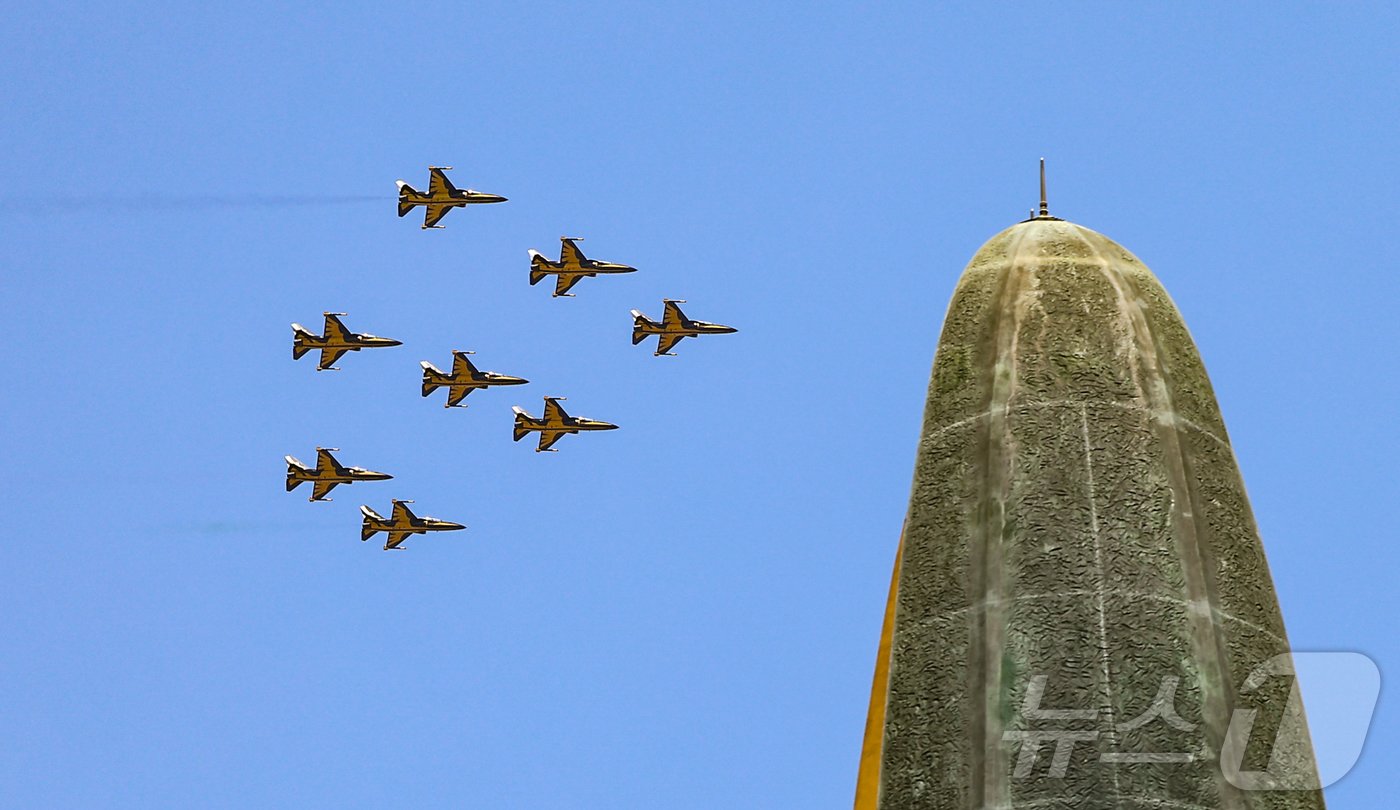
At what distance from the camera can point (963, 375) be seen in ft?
83.4

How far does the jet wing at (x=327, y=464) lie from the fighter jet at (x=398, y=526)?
4126 mm

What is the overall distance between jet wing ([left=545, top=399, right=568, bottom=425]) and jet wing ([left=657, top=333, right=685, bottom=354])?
→ 6.27m

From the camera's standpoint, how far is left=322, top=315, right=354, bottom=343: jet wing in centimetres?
9675

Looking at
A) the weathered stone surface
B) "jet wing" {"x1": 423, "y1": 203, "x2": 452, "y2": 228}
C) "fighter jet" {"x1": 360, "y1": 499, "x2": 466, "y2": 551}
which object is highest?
"jet wing" {"x1": 423, "y1": 203, "x2": 452, "y2": 228}

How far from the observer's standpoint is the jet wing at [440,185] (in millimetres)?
95625

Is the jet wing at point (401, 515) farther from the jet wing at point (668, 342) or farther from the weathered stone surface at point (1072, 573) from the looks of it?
the weathered stone surface at point (1072, 573)

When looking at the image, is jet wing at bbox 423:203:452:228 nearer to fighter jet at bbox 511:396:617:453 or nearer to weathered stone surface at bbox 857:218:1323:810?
fighter jet at bbox 511:396:617:453

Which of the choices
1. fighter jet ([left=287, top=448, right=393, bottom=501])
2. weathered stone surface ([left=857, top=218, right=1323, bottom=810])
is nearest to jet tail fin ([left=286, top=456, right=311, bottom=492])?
fighter jet ([left=287, top=448, right=393, bottom=501])

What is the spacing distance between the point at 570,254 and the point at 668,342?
5.10 m

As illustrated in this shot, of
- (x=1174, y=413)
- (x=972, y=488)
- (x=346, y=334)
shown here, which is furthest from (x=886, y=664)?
(x=346, y=334)

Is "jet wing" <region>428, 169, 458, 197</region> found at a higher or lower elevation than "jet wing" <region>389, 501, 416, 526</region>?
higher

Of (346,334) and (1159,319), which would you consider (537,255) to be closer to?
(346,334)

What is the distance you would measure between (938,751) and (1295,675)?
3.51m

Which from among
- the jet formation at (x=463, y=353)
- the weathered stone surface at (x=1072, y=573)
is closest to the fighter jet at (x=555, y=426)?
the jet formation at (x=463, y=353)
